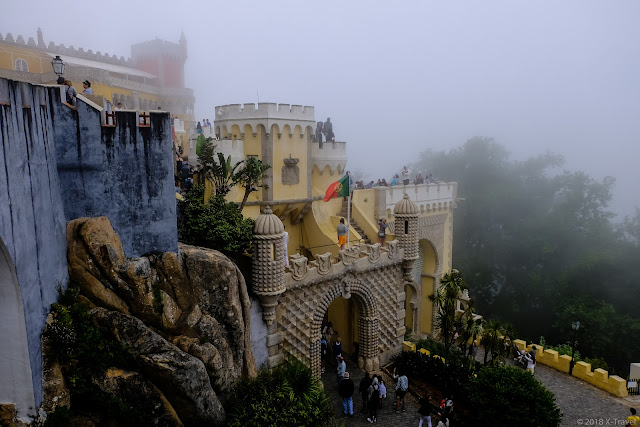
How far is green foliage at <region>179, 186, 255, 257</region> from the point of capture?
49.9 feet

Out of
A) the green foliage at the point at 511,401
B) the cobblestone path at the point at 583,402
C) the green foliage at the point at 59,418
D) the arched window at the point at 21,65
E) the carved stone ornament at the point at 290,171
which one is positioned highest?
the arched window at the point at 21,65

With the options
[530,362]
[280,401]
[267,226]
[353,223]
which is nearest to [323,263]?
[267,226]

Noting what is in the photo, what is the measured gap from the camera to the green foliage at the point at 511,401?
47.2 feet

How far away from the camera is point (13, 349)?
344 inches

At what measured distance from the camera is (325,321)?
2347 centimetres

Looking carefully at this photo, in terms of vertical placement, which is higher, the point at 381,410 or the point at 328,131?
the point at 328,131

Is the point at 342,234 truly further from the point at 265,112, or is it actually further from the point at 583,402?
the point at 583,402

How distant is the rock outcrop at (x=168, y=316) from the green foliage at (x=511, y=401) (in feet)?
26.8

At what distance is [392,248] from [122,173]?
40.6 ft

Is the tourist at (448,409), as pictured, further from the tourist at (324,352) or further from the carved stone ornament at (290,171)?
the carved stone ornament at (290,171)

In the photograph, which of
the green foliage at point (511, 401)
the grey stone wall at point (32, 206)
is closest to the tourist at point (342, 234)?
the green foliage at point (511, 401)

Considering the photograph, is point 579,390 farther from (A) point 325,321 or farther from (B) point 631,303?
(B) point 631,303

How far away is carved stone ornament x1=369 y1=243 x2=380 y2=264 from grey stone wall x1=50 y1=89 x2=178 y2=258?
9.15m

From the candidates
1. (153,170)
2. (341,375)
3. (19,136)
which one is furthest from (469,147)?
(19,136)
